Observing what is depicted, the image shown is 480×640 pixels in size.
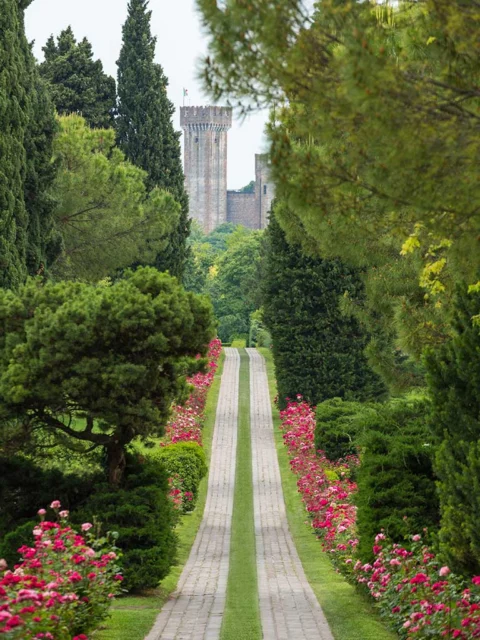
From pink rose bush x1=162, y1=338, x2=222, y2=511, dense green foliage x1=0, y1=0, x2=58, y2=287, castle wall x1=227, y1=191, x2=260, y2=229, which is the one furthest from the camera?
castle wall x1=227, y1=191, x2=260, y2=229

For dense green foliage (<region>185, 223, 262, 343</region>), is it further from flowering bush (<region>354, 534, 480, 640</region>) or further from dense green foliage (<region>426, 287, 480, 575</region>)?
dense green foliage (<region>426, 287, 480, 575</region>)

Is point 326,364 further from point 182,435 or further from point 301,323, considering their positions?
point 182,435

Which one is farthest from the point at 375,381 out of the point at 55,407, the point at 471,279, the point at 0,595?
the point at 0,595

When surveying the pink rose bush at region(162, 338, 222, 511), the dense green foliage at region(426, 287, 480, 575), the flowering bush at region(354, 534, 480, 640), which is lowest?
the pink rose bush at region(162, 338, 222, 511)

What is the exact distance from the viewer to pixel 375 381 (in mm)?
32125

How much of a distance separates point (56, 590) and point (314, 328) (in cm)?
2301

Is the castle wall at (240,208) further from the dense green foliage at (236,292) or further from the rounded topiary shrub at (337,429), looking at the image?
the rounded topiary shrub at (337,429)

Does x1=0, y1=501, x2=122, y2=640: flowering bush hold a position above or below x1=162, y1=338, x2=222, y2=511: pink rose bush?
above

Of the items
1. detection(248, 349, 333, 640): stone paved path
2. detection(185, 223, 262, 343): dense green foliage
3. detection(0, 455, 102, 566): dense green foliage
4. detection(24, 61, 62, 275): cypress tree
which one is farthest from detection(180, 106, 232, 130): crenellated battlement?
detection(0, 455, 102, 566): dense green foliage

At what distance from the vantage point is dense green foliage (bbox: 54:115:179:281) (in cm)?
3219

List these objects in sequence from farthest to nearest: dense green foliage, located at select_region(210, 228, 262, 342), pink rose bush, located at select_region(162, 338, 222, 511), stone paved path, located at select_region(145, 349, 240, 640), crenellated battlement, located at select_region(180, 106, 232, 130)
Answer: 1. crenellated battlement, located at select_region(180, 106, 232, 130)
2. dense green foliage, located at select_region(210, 228, 262, 342)
3. pink rose bush, located at select_region(162, 338, 222, 511)
4. stone paved path, located at select_region(145, 349, 240, 640)

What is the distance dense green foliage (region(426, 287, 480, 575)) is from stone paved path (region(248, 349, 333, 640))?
1983 mm

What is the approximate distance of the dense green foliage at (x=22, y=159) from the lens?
2456 cm

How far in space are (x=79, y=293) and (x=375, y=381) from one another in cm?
1825
